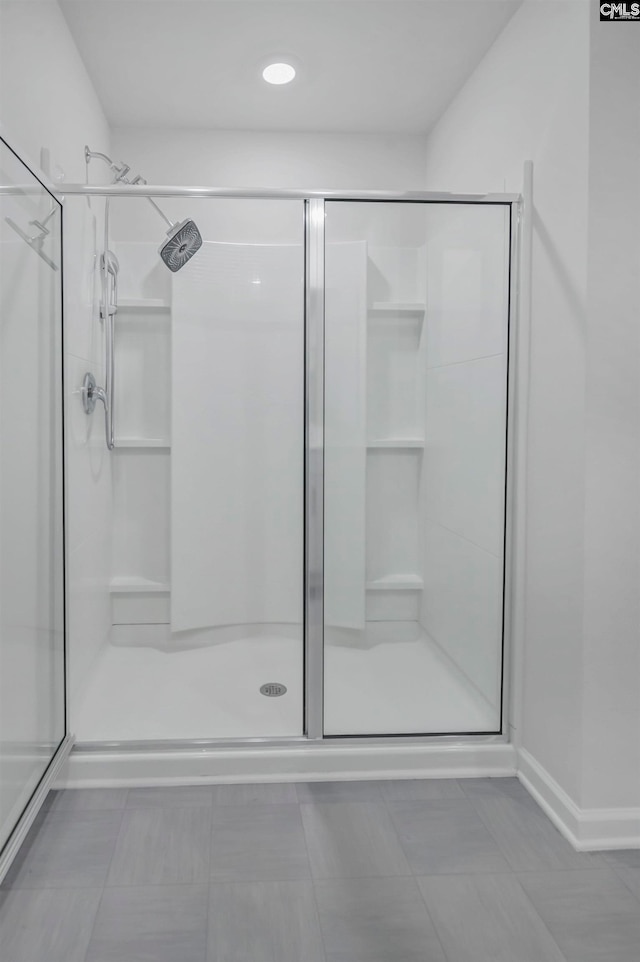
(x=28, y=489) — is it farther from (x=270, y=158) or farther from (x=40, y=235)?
(x=270, y=158)

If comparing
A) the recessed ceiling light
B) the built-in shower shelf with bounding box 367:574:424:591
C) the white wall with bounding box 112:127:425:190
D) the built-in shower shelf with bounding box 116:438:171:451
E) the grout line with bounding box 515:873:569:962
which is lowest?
the grout line with bounding box 515:873:569:962

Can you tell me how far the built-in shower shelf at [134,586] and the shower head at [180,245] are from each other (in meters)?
1.22

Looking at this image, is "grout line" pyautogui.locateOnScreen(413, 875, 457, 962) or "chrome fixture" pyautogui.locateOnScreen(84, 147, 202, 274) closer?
"grout line" pyautogui.locateOnScreen(413, 875, 457, 962)

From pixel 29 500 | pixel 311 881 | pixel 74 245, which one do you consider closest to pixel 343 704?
pixel 311 881

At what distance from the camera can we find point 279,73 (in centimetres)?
274

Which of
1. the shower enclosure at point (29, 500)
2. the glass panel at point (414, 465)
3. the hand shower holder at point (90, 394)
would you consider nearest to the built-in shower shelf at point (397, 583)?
the glass panel at point (414, 465)

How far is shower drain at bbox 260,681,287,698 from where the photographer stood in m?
2.54

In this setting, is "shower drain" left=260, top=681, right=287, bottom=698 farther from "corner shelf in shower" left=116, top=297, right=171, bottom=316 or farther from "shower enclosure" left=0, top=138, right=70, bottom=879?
"corner shelf in shower" left=116, top=297, right=171, bottom=316

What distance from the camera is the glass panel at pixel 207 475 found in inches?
98.0

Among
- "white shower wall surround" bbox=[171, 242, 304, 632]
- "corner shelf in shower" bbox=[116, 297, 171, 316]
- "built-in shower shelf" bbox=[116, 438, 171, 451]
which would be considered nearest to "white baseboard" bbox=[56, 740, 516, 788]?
"white shower wall surround" bbox=[171, 242, 304, 632]

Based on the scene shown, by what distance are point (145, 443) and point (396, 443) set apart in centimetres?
109

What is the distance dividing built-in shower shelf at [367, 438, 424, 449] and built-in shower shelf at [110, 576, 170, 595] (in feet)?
3.77

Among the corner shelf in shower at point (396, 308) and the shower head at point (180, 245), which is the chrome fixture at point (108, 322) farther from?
the corner shelf in shower at point (396, 308)

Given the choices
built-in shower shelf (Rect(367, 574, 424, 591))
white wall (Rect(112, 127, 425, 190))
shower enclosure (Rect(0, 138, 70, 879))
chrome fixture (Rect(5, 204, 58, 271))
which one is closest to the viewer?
shower enclosure (Rect(0, 138, 70, 879))
